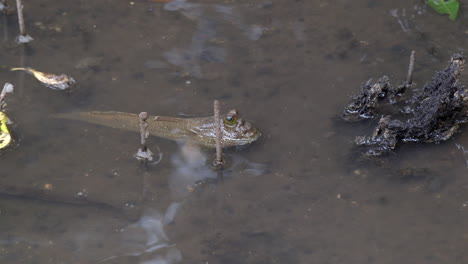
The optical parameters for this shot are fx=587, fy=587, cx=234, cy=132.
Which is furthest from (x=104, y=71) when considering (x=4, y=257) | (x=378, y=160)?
(x=378, y=160)

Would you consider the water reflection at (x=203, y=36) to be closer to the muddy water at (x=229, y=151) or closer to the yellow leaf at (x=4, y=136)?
the muddy water at (x=229, y=151)

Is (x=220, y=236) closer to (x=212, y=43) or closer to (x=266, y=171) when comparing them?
(x=266, y=171)

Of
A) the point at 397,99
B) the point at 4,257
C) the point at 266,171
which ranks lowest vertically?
the point at 4,257

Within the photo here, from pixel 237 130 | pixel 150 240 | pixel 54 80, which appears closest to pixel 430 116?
pixel 237 130

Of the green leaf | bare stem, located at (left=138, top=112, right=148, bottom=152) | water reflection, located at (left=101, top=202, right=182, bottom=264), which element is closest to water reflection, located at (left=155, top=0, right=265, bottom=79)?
bare stem, located at (left=138, top=112, right=148, bottom=152)

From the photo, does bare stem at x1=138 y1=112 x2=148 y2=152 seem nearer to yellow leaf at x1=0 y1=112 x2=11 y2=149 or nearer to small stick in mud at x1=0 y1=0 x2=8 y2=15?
yellow leaf at x1=0 y1=112 x2=11 y2=149

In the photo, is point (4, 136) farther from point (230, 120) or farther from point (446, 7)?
point (446, 7)
